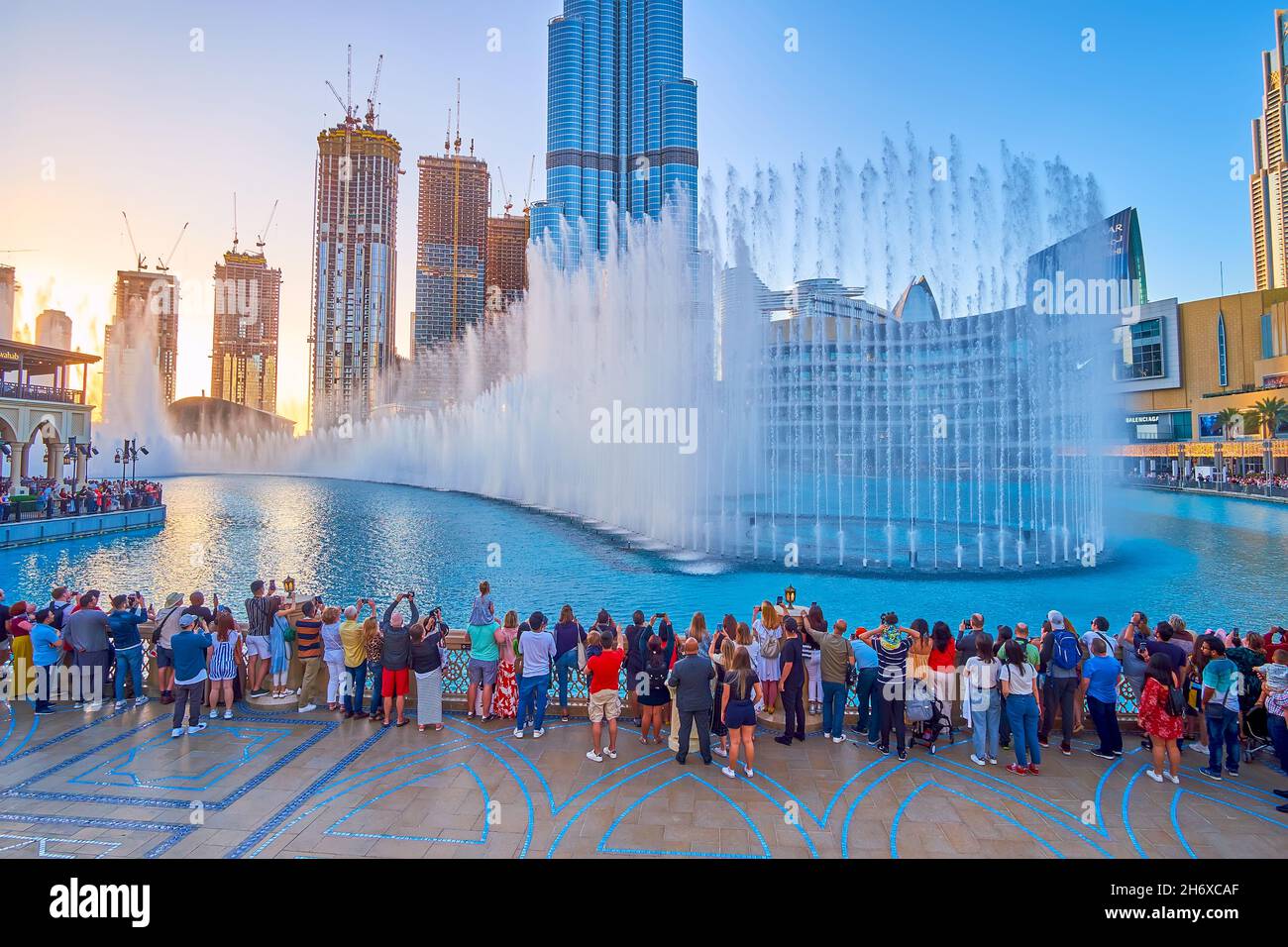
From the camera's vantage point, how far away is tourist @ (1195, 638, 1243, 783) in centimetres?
673

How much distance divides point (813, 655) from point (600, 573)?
39.6ft

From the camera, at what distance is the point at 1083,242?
86.2ft

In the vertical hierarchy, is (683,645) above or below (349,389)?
below

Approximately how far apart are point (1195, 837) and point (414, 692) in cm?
869

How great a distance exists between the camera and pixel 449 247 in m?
178

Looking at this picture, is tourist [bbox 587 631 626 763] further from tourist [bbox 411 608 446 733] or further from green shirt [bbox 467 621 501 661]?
tourist [bbox 411 608 446 733]

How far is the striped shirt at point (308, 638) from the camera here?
8.56 metres

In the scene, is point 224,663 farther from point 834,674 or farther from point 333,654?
point 834,674

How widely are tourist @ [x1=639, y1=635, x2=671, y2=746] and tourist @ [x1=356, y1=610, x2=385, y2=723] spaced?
133 inches

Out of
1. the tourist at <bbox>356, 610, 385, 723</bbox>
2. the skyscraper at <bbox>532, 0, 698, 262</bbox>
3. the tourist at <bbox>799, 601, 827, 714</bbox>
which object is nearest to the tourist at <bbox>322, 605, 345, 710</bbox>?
the tourist at <bbox>356, 610, 385, 723</bbox>

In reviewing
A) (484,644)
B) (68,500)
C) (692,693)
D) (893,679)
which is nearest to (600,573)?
(484,644)

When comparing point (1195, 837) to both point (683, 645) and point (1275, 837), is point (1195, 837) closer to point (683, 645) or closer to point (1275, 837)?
point (1275, 837)

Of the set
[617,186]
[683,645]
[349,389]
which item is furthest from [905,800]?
[349,389]

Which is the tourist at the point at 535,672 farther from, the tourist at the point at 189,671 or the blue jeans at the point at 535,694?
the tourist at the point at 189,671
